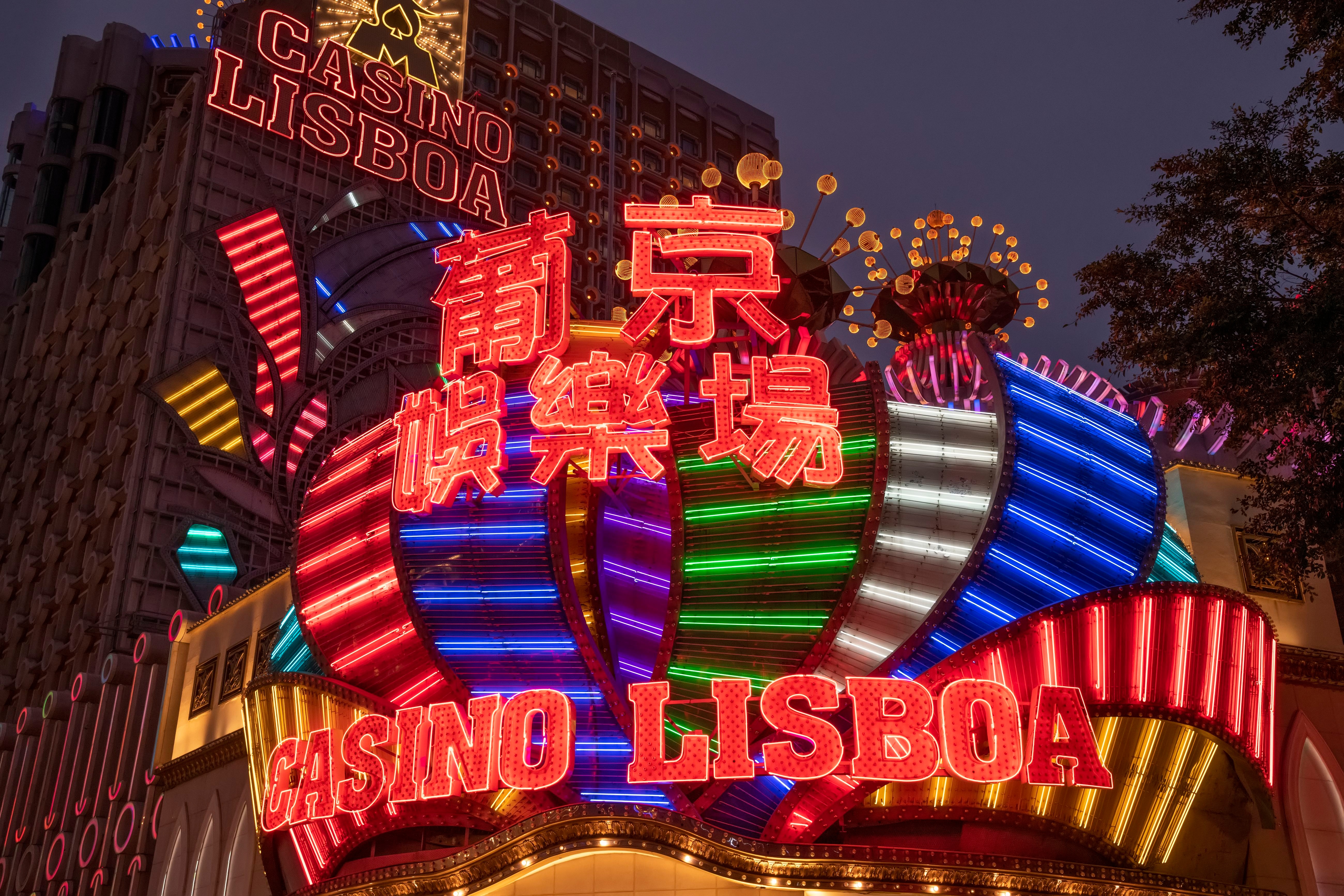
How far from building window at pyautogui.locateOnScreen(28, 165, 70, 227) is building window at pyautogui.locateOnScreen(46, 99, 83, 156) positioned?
0.78 meters

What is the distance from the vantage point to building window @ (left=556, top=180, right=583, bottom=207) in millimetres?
54844

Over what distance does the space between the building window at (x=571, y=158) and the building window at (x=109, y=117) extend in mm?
19958

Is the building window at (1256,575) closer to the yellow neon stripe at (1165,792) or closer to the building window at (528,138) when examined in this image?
the yellow neon stripe at (1165,792)

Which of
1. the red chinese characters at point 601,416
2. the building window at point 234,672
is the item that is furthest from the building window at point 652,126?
the red chinese characters at point 601,416

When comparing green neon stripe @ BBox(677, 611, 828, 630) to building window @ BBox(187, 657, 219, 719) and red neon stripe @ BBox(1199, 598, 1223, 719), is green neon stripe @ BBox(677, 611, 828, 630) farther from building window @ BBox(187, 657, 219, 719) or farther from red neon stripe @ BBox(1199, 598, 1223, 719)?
building window @ BBox(187, 657, 219, 719)

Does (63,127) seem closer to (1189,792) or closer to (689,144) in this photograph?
(689,144)

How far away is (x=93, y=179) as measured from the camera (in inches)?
2287

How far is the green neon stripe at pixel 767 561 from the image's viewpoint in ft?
53.6

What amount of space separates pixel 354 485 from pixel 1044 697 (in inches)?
395

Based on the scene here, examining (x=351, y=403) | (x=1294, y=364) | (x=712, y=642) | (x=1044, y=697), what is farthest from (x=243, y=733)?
(x=351, y=403)

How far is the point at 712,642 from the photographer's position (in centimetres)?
1656

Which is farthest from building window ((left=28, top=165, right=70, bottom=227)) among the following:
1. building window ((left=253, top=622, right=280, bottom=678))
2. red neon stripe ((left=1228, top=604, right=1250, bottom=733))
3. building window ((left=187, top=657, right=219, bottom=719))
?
red neon stripe ((left=1228, top=604, right=1250, bottom=733))

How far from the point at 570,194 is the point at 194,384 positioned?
22.8 m

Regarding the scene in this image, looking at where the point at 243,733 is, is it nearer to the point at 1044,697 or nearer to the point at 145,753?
the point at 145,753
